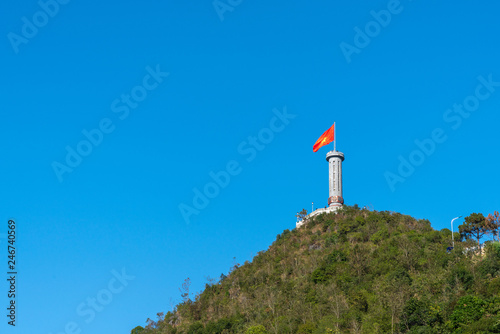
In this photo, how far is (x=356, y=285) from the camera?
266 feet

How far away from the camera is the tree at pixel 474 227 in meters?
81.7

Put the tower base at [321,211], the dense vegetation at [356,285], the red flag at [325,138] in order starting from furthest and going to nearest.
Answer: the tower base at [321,211] < the red flag at [325,138] < the dense vegetation at [356,285]

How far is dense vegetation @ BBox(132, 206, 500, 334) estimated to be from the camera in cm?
6456

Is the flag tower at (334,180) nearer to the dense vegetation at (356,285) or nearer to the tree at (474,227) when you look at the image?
the dense vegetation at (356,285)

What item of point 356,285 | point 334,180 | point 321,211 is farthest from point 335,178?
point 356,285

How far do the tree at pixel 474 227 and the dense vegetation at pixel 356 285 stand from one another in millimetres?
417

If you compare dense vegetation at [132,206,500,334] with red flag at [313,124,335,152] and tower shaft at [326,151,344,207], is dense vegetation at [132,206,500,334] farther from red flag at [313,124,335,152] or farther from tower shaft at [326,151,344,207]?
red flag at [313,124,335,152]

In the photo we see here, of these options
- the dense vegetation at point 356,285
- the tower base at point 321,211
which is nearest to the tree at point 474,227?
the dense vegetation at point 356,285

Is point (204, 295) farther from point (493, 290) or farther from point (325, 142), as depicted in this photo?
point (493, 290)

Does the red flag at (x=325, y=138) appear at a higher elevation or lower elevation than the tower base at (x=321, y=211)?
higher

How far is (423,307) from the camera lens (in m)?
64.1

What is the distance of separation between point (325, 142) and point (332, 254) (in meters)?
22.1

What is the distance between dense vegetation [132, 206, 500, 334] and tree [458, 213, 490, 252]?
0.42 metres

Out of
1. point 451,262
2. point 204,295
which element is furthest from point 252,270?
point 451,262
